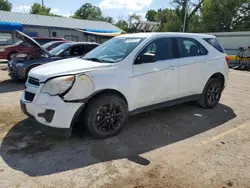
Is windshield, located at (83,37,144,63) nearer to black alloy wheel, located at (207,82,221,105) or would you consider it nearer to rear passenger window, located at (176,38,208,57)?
rear passenger window, located at (176,38,208,57)

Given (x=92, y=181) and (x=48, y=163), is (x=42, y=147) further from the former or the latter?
(x=92, y=181)

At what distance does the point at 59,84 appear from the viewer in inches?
137

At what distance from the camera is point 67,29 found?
2959 cm

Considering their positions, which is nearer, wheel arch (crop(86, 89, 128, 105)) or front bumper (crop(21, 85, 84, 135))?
front bumper (crop(21, 85, 84, 135))

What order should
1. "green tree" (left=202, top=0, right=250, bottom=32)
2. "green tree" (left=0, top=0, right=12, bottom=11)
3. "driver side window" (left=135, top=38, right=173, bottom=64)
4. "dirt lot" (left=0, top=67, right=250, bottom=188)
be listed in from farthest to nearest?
"green tree" (left=0, top=0, right=12, bottom=11) → "green tree" (left=202, top=0, right=250, bottom=32) → "driver side window" (left=135, top=38, right=173, bottom=64) → "dirt lot" (left=0, top=67, right=250, bottom=188)

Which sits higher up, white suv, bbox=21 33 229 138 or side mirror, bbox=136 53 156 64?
side mirror, bbox=136 53 156 64

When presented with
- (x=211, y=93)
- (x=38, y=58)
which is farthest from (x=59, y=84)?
(x=38, y=58)

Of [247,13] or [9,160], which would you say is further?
[247,13]

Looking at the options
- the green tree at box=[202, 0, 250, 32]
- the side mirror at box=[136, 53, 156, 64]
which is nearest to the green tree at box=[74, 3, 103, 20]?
the green tree at box=[202, 0, 250, 32]

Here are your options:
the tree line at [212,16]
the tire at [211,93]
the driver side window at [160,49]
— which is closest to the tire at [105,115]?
the driver side window at [160,49]

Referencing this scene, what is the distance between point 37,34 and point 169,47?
26.1 m

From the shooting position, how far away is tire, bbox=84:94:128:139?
12.3ft

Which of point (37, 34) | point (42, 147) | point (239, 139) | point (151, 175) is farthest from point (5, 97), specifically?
point (37, 34)

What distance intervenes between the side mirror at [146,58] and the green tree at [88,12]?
82089 mm
